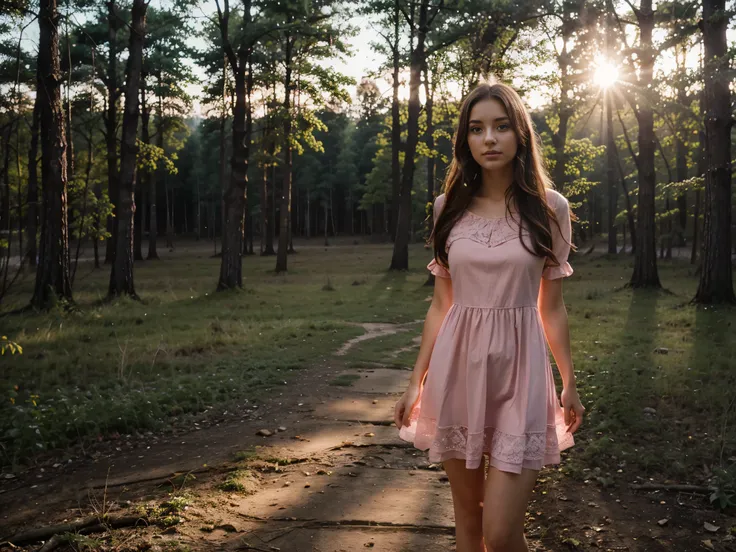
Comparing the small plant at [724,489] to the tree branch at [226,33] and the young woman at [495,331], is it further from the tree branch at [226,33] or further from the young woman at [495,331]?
the tree branch at [226,33]

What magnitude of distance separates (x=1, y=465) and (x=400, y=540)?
343cm

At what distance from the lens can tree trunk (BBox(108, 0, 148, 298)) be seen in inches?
→ 634

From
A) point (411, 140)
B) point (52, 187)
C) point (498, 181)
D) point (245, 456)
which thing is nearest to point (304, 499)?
point (245, 456)

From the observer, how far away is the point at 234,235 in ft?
63.1

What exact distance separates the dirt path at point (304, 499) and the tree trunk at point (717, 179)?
1139cm

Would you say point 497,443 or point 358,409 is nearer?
point 497,443

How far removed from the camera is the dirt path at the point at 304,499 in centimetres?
391

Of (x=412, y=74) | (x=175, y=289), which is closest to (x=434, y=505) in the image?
(x=175, y=289)

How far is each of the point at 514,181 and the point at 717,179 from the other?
13654 millimetres

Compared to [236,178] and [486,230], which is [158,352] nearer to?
[486,230]

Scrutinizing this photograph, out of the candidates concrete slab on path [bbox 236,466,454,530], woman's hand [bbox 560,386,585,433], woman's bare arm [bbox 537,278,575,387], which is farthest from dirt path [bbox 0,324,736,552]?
woman's bare arm [bbox 537,278,575,387]

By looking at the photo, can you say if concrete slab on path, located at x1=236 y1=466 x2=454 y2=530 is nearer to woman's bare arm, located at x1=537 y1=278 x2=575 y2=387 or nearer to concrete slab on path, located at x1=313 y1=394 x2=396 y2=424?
concrete slab on path, located at x1=313 y1=394 x2=396 y2=424

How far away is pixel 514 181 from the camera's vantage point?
285cm

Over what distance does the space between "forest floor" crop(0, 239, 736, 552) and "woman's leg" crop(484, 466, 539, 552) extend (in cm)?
146
